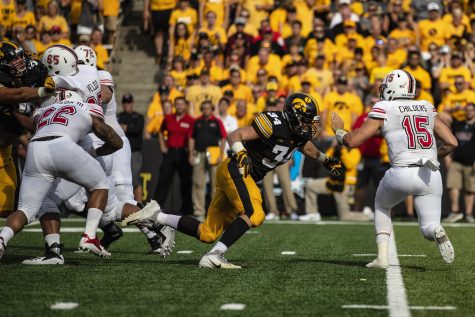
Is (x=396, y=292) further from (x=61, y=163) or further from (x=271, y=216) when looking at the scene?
(x=271, y=216)

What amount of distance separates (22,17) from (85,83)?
10553 mm

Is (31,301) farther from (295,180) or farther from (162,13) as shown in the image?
(162,13)

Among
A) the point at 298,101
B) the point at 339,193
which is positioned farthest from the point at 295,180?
the point at 298,101

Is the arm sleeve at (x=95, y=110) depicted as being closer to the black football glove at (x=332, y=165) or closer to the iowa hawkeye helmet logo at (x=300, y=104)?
the iowa hawkeye helmet logo at (x=300, y=104)

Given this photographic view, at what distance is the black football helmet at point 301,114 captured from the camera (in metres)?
8.61

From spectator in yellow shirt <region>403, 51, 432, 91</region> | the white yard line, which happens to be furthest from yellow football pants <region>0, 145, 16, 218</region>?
spectator in yellow shirt <region>403, 51, 432, 91</region>

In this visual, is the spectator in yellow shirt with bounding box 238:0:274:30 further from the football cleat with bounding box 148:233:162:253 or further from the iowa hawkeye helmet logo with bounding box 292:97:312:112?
the iowa hawkeye helmet logo with bounding box 292:97:312:112

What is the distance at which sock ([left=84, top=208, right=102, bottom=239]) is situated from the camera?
27.8ft

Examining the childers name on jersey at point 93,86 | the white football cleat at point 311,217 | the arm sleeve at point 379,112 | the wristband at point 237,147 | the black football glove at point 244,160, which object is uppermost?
the childers name on jersey at point 93,86

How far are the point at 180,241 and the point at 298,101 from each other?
3.88 metres

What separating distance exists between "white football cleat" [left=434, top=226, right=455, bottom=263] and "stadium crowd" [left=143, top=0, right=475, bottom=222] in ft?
24.3

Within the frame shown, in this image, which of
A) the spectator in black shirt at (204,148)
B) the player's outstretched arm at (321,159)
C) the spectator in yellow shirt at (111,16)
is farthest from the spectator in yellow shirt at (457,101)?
the player's outstretched arm at (321,159)

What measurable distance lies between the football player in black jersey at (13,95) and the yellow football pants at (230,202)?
5.32 ft

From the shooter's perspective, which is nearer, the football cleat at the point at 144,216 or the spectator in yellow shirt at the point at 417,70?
the football cleat at the point at 144,216
